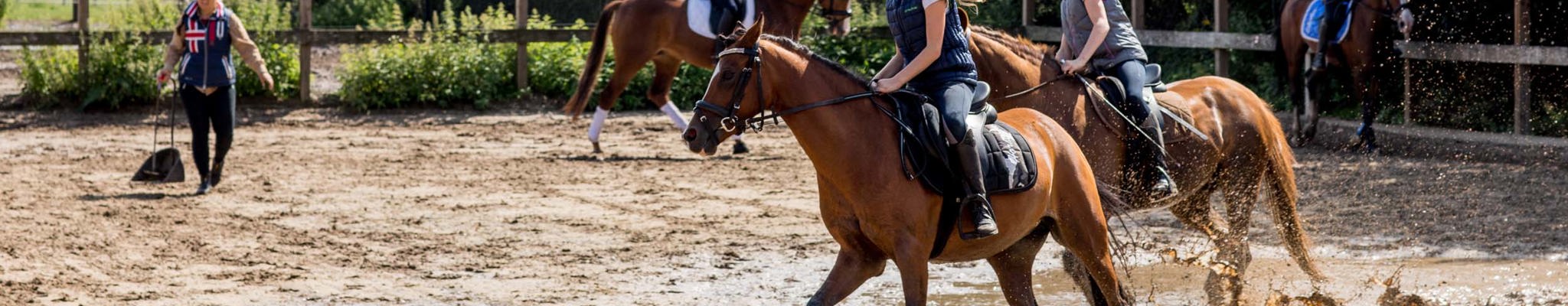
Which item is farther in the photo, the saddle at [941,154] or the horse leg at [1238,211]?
the horse leg at [1238,211]

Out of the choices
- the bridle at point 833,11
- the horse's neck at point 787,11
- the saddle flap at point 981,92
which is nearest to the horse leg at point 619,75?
the horse's neck at point 787,11

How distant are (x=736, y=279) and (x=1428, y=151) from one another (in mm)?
7427

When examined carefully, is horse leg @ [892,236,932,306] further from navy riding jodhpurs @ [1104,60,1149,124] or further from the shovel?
the shovel

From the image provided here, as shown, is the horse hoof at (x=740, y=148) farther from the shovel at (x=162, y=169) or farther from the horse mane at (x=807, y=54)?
the horse mane at (x=807, y=54)

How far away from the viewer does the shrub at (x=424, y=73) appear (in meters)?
16.6

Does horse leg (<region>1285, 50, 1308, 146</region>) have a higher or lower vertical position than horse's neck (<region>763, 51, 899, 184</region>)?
lower

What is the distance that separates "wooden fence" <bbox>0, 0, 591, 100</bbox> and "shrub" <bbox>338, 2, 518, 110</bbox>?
157 mm

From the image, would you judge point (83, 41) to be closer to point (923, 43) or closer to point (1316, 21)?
point (1316, 21)

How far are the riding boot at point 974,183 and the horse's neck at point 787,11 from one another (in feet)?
25.6

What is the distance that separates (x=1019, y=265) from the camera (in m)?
5.97

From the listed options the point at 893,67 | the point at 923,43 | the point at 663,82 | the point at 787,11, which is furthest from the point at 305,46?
the point at 923,43

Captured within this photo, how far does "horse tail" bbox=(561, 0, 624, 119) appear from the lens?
537 inches

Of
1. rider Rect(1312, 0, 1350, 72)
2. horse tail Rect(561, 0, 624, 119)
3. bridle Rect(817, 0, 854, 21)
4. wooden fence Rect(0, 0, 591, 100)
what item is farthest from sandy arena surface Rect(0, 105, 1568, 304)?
wooden fence Rect(0, 0, 591, 100)

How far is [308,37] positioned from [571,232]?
8.41 meters
